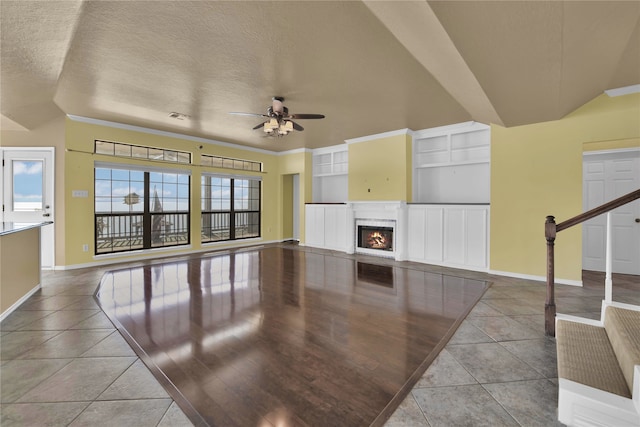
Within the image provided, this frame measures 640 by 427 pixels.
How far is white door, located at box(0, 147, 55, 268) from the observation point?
491 centimetres

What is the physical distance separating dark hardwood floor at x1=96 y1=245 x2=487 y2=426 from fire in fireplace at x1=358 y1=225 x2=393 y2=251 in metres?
1.42

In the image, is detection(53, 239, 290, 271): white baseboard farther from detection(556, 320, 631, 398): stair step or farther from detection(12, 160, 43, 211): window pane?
detection(556, 320, 631, 398): stair step

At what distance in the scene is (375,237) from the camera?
655 cm

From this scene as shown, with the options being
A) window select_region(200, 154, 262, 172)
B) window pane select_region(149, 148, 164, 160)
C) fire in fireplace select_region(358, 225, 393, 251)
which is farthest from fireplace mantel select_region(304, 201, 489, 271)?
window pane select_region(149, 148, 164, 160)

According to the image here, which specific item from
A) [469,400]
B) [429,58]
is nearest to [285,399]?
[469,400]

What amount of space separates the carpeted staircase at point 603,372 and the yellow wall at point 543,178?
2680 mm

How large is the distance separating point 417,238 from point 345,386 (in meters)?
4.48

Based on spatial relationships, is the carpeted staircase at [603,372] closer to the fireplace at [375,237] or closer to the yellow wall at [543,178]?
the yellow wall at [543,178]

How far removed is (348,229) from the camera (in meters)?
6.93

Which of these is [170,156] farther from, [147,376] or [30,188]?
[147,376]

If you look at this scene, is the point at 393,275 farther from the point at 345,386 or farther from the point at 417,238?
the point at 345,386

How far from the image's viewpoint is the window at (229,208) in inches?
286

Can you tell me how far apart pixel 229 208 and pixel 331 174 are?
2962 millimetres

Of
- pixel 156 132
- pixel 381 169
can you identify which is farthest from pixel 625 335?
pixel 156 132
